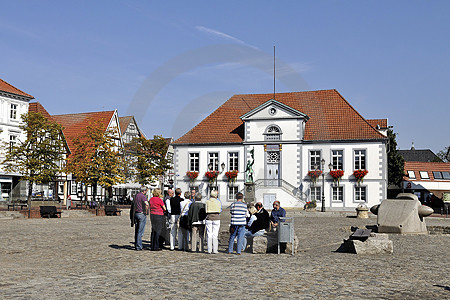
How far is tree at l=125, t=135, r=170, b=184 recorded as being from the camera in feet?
190

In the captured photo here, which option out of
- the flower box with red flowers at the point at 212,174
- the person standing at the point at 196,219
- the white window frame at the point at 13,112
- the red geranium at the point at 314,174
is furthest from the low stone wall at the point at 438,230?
the white window frame at the point at 13,112

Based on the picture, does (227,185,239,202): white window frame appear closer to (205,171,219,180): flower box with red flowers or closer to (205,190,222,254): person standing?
(205,171,219,180): flower box with red flowers

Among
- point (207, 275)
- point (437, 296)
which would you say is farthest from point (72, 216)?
point (437, 296)

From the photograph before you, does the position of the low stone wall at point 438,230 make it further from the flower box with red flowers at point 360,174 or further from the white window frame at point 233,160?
the white window frame at point 233,160

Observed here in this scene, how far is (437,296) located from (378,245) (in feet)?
18.4

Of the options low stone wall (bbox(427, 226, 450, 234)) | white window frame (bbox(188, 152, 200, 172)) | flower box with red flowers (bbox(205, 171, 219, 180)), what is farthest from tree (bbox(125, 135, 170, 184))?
low stone wall (bbox(427, 226, 450, 234))

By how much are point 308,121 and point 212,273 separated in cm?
4256

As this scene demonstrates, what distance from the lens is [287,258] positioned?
12.6 metres

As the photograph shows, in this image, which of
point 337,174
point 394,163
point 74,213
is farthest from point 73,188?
point 394,163

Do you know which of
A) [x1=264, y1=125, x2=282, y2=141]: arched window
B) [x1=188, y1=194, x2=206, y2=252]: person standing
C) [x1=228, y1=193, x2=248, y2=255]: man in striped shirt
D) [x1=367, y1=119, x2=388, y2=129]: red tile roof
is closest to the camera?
[x1=228, y1=193, x2=248, y2=255]: man in striped shirt

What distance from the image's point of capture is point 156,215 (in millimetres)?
14305

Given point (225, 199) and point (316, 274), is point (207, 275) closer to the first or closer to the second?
point (316, 274)

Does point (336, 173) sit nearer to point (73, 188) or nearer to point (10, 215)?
point (10, 215)

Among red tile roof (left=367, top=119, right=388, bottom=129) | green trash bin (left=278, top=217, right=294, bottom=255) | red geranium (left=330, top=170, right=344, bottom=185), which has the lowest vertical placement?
green trash bin (left=278, top=217, right=294, bottom=255)
